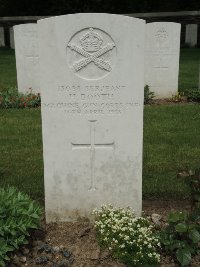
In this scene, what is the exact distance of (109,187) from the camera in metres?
3.98

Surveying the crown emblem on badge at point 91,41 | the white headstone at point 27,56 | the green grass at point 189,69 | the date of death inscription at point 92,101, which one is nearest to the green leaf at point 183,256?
the date of death inscription at point 92,101

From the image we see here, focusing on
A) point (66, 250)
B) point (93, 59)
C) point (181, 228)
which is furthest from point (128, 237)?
point (93, 59)

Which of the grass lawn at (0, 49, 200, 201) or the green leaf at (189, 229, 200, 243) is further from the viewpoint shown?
the grass lawn at (0, 49, 200, 201)

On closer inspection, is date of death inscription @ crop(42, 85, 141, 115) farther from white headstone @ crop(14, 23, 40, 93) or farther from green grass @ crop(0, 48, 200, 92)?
green grass @ crop(0, 48, 200, 92)

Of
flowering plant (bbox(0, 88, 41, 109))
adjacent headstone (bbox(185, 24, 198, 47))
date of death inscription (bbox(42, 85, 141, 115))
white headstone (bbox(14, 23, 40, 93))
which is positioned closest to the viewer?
date of death inscription (bbox(42, 85, 141, 115))

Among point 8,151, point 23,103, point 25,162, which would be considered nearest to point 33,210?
point 25,162

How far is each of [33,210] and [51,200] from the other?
1.26 ft

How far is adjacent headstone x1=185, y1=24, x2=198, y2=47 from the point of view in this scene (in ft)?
75.8

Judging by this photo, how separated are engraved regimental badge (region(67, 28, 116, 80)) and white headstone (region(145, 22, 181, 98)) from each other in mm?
6211

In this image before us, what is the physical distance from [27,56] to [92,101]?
6.38 meters

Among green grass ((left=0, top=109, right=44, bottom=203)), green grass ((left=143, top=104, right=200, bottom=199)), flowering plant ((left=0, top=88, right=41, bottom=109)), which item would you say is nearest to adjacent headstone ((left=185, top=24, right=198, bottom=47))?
green grass ((left=143, top=104, right=200, bottom=199))

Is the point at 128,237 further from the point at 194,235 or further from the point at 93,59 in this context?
the point at 93,59

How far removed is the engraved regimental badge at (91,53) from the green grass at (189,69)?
298 inches

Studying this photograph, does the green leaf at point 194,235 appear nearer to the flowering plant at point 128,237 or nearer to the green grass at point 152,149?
the flowering plant at point 128,237
